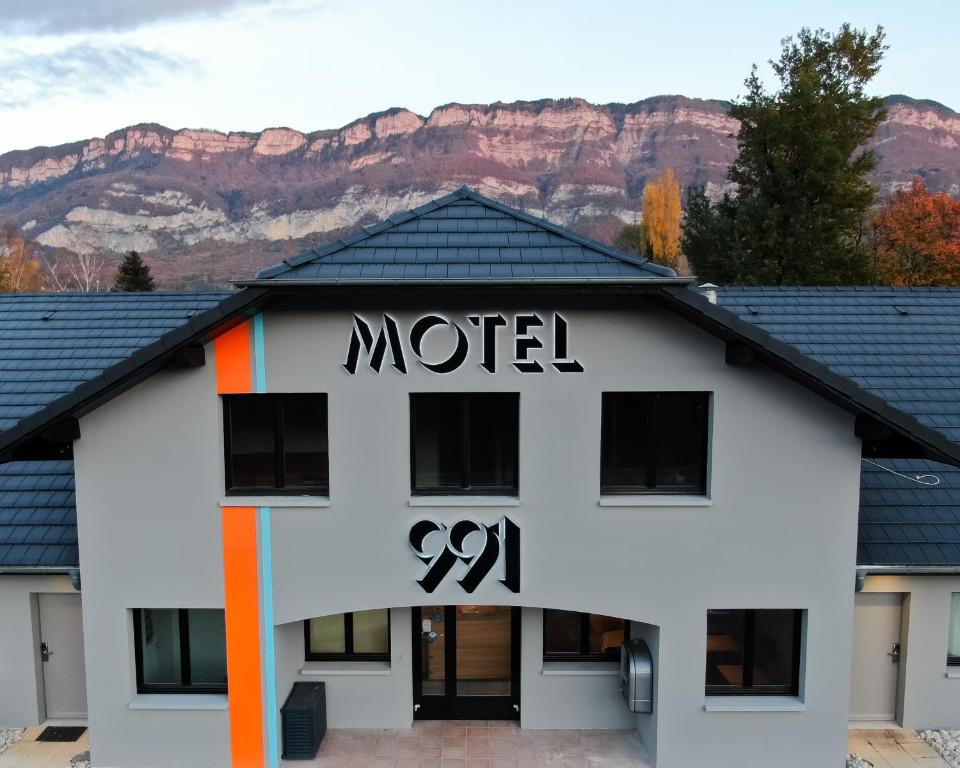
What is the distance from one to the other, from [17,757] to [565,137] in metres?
143

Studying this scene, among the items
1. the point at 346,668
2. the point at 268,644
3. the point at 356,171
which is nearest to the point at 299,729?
the point at 346,668

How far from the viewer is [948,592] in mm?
9484

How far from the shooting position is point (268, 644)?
343 inches

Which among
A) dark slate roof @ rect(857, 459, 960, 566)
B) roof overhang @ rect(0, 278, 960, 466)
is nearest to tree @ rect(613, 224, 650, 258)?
dark slate roof @ rect(857, 459, 960, 566)

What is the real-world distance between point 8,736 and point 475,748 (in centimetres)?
683

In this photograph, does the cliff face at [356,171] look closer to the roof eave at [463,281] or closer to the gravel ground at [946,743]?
the roof eave at [463,281]

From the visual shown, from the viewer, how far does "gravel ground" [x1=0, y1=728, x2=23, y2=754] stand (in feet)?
30.6

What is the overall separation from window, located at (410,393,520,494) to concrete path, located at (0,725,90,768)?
615cm

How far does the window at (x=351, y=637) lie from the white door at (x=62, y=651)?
3.47 meters

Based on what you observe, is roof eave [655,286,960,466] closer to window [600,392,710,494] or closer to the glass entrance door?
window [600,392,710,494]

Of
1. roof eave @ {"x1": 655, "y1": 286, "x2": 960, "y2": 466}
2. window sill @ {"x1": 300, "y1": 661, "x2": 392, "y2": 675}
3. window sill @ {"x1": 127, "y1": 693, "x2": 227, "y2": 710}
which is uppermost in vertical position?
roof eave @ {"x1": 655, "y1": 286, "x2": 960, "y2": 466}

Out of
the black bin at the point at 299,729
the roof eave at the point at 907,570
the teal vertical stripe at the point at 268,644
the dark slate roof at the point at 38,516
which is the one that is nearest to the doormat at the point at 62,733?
the dark slate roof at the point at 38,516

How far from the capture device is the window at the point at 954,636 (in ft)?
31.7

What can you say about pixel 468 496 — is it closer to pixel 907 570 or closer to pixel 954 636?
pixel 907 570
